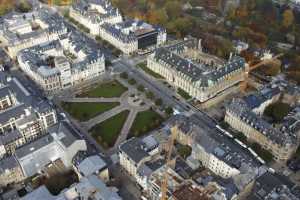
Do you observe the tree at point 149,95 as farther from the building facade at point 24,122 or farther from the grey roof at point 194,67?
the building facade at point 24,122

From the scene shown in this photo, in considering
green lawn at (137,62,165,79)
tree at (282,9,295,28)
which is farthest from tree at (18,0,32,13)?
tree at (282,9,295,28)

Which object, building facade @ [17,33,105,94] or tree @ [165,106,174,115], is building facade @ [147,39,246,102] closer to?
tree @ [165,106,174,115]

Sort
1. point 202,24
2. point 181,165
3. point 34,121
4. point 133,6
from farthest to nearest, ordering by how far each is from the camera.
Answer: point 133,6 → point 202,24 → point 34,121 → point 181,165

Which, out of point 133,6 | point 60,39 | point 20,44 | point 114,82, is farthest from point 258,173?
point 133,6

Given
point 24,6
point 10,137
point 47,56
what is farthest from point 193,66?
point 24,6

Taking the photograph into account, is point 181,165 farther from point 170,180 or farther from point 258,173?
point 258,173

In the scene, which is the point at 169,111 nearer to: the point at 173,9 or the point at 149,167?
the point at 149,167

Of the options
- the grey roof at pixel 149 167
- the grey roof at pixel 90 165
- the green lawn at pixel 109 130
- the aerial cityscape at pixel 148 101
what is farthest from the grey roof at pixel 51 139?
the grey roof at pixel 149 167
